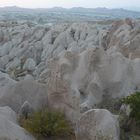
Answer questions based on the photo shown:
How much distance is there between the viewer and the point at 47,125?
10109 mm

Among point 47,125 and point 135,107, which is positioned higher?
point 135,107

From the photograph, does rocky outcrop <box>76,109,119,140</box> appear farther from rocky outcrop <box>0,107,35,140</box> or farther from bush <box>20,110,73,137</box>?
rocky outcrop <box>0,107,35,140</box>

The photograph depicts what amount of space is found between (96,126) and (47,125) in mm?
1279

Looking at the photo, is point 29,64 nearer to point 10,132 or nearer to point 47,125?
point 47,125

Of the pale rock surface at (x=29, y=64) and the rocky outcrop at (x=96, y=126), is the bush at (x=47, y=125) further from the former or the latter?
the pale rock surface at (x=29, y=64)

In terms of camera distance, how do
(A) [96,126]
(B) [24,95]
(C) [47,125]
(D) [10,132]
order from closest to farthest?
1. (D) [10,132]
2. (A) [96,126]
3. (C) [47,125]
4. (B) [24,95]

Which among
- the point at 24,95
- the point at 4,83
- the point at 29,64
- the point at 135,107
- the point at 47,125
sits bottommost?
the point at 29,64

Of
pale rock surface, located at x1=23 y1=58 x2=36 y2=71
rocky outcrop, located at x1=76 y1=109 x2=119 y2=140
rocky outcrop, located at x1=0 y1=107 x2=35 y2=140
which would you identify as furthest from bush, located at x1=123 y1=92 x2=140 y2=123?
pale rock surface, located at x1=23 y1=58 x2=36 y2=71

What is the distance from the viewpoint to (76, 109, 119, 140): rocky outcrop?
9258 millimetres

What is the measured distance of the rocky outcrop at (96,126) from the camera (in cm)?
926

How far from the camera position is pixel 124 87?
1392cm

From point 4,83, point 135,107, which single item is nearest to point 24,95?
point 4,83

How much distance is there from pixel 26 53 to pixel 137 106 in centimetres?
4899

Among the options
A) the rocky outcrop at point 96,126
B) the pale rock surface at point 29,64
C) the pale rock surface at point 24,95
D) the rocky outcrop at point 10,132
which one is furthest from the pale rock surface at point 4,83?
the pale rock surface at point 29,64
